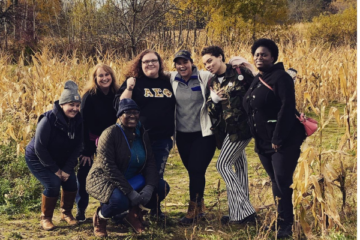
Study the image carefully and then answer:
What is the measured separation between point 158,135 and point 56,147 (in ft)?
3.02

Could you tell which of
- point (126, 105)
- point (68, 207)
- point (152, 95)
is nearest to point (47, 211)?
point (68, 207)

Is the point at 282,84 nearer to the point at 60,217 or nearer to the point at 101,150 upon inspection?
the point at 101,150

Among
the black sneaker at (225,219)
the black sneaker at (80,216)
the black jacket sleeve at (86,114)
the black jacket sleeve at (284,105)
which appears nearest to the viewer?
the black jacket sleeve at (284,105)

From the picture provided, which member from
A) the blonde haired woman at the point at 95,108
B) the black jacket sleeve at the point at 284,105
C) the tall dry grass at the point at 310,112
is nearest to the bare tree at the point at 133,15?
the tall dry grass at the point at 310,112

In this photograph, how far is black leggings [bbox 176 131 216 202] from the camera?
3.97 metres

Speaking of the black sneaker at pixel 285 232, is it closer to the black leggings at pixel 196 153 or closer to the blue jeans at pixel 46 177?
the black leggings at pixel 196 153

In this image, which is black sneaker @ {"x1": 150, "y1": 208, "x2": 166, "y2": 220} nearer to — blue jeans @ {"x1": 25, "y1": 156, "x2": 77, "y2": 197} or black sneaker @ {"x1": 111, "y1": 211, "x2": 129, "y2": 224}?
black sneaker @ {"x1": 111, "y1": 211, "x2": 129, "y2": 224}

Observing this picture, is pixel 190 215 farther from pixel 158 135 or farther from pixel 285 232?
pixel 285 232

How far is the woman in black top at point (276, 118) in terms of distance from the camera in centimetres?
330

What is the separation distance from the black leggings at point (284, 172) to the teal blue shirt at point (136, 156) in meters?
1.03

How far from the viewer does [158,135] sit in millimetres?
4039

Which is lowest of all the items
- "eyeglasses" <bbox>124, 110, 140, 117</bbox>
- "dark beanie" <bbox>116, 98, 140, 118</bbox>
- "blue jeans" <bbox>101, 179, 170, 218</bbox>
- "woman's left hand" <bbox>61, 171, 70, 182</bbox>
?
"blue jeans" <bbox>101, 179, 170, 218</bbox>

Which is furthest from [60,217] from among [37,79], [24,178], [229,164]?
[37,79]

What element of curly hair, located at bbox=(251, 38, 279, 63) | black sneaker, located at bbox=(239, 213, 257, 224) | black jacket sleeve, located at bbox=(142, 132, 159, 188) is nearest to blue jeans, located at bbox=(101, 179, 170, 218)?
black jacket sleeve, located at bbox=(142, 132, 159, 188)
